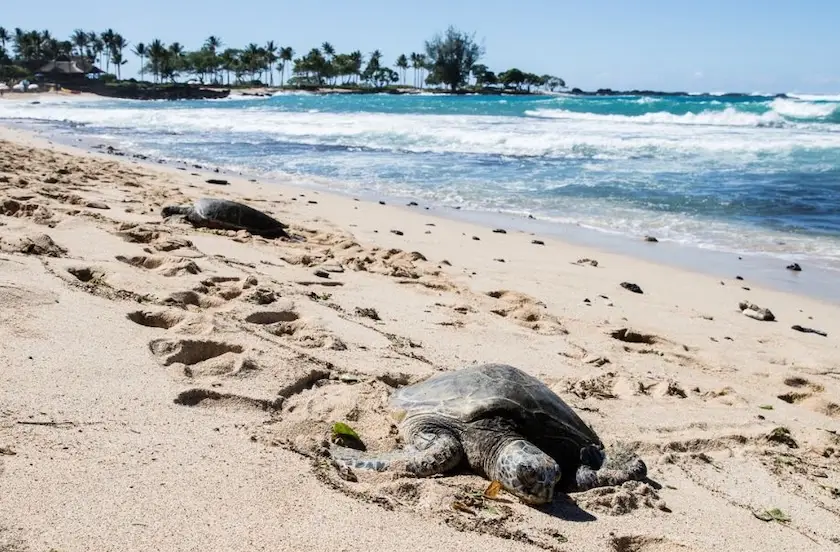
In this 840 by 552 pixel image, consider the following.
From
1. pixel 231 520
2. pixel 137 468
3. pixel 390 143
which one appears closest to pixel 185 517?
pixel 231 520

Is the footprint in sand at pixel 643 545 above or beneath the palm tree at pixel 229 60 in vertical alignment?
beneath

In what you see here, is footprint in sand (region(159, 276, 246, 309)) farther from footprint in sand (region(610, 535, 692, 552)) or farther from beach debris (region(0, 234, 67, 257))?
footprint in sand (region(610, 535, 692, 552))

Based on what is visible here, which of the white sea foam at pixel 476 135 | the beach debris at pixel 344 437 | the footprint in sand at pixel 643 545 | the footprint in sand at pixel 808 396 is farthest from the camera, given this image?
the white sea foam at pixel 476 135

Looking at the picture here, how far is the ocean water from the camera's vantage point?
402 inches

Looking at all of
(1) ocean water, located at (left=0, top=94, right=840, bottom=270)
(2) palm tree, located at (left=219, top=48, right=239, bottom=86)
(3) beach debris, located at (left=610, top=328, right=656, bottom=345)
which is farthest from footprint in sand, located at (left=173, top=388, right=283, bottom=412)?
(2) palm tree, located at (left=219, top=48, right=239, bottom=86)

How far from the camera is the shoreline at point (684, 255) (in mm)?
7320

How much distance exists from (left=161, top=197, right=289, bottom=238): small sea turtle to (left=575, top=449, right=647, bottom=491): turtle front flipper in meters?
5.33

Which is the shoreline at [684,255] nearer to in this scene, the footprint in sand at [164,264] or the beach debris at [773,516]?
the beach debris at [773,516]

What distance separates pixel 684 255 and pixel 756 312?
2384mm

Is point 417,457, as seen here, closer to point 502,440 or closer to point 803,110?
point 502,440

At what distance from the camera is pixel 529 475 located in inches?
108

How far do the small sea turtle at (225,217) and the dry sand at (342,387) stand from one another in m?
0.37

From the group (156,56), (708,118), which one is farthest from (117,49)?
(708,118)

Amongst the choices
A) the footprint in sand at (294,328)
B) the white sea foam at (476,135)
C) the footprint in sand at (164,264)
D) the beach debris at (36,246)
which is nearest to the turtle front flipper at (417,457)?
the footprint in sand at (294,328)
